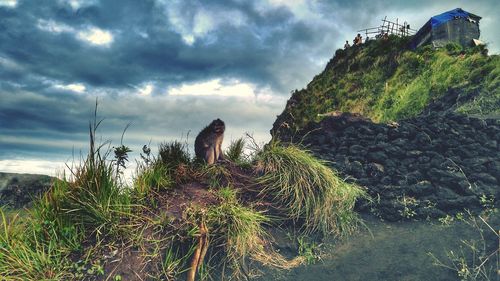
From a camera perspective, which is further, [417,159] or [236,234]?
[417,159]

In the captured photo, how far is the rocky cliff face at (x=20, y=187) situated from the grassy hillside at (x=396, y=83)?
6580 millimetres

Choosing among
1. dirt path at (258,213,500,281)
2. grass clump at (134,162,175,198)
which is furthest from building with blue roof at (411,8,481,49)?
grass clump at (134,162,175,198)

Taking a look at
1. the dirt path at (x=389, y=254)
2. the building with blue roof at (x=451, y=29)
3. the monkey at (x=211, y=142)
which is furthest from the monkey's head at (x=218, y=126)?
the building with blue roof at (x=451, y=29)

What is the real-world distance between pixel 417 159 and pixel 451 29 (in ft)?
68.2

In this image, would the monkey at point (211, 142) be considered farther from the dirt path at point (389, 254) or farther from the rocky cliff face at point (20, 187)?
the rocky cliff face at point (20, 187)

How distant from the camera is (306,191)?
7.12m

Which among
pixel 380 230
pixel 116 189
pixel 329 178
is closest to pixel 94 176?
pixel 116 189

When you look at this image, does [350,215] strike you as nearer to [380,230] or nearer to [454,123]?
[380,230]

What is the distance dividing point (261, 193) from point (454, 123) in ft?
15.3

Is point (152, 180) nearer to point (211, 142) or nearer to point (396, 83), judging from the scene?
point (211, 142)

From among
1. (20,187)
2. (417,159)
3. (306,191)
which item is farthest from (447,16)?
(20,187)

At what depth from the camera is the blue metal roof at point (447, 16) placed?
26.4 meters

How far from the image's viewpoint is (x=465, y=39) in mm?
26531

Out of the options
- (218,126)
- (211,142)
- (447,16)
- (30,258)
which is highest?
(447,16)
